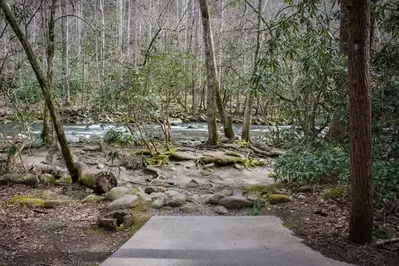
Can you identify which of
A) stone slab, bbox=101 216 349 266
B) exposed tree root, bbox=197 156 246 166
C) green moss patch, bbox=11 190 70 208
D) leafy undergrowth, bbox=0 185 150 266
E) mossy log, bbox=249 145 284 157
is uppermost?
mossy log, bbox=249 145 284 157

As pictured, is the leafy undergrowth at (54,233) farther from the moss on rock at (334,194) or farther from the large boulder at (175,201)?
the moss on rock at (334,194)

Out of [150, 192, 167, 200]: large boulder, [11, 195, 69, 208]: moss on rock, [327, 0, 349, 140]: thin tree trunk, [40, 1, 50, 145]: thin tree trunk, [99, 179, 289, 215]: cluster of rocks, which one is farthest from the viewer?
[40, 1, 50, 145]: thin tree trunk

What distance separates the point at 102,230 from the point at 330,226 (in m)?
2.48

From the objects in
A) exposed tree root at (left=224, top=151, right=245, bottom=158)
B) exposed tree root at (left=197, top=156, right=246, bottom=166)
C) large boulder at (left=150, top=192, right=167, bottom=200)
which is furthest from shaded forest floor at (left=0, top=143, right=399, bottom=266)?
exposed tree root at (left=224, top=151, right=245, bottom=158)

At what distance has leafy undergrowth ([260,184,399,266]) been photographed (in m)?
2.90

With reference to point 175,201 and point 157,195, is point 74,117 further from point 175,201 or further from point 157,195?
point 175,201

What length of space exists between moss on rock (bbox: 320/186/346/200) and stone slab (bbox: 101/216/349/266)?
3.76ft

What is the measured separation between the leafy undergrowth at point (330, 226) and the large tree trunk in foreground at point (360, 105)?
1.05ft

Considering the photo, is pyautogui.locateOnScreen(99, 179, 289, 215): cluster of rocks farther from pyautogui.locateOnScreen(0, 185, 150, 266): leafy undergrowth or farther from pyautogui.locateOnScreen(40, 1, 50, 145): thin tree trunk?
pyautogui.locateOnScreen(40, 1, 50, 145): thin tree trunk

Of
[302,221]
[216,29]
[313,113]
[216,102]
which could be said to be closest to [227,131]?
[216,102]

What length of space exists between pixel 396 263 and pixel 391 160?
129cm

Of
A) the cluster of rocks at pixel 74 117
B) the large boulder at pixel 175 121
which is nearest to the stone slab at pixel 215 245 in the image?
the large boulder at pixel 175 121

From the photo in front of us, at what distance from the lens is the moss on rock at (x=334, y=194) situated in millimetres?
4547

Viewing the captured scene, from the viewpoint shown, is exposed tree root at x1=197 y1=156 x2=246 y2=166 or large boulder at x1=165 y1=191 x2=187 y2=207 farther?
exposed tree root at x1=197 y1=156 x2=246 y2=166
